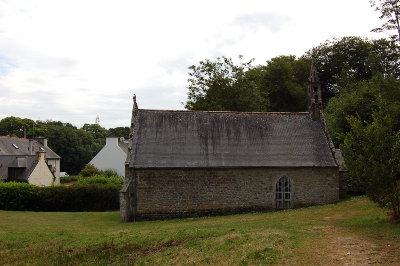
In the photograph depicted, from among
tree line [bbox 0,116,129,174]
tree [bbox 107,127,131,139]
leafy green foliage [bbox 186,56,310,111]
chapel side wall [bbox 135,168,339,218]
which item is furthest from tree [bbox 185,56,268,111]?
tree [bbox 107,127,131,139]

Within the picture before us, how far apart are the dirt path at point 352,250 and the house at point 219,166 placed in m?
11.7

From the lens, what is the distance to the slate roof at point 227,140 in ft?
92.3

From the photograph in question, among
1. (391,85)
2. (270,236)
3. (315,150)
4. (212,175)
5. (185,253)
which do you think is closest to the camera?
(185,253)

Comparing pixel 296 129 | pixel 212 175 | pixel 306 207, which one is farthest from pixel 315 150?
pixel 212 175

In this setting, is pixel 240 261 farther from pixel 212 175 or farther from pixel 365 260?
pixel 212 175

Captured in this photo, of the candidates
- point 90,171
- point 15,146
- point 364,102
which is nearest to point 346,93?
point 364,102

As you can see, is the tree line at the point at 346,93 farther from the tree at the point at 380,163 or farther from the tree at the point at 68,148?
the tree at the point at 68,148

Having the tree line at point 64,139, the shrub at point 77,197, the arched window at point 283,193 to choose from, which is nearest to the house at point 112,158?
the shrub at point 77,197

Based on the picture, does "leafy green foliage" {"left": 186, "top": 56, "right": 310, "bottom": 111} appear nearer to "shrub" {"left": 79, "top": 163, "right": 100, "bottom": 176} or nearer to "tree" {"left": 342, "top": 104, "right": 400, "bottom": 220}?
"shrub" {"left": 79, "top": 163, "right": 100, "bottom": 176}

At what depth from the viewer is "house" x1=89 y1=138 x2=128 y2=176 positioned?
66062mm

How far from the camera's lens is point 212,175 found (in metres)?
27.8

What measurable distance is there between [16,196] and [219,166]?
788 inches

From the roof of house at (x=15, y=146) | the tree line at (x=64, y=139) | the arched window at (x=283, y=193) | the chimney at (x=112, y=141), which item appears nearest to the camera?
the arched window at (x=283, y=193)

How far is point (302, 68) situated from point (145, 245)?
51.4 meters
